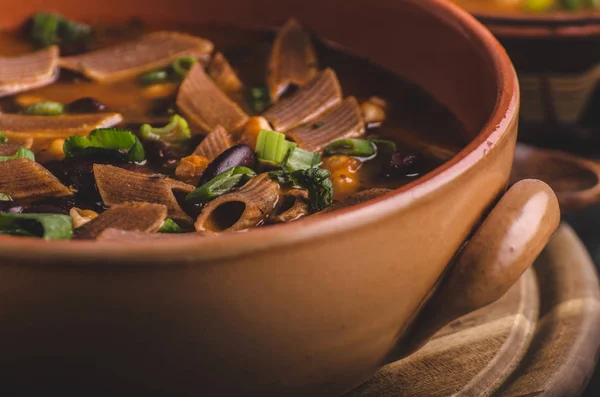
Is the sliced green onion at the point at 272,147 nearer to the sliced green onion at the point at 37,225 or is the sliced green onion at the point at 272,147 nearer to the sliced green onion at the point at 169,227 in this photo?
the sliced green onion at the point at 169,227

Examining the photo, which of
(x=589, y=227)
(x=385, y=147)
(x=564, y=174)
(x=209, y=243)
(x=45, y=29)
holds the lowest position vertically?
(x=589, y=227)

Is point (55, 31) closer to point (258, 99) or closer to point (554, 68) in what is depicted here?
point (258, 99)

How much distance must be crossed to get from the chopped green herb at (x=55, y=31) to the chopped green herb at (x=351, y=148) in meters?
1.02

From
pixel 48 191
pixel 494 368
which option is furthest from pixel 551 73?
pixel 48 191

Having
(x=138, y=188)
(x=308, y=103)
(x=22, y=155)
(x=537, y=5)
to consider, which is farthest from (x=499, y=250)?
(x=537, y=5)

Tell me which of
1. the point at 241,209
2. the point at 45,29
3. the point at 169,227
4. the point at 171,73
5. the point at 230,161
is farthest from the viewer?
the point at 45,29

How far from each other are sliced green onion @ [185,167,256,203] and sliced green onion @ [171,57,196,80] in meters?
0.69

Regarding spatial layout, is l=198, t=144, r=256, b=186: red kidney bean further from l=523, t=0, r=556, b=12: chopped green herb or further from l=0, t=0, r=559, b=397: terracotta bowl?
l=523, t=0, r=556, b=12: chopped green herb

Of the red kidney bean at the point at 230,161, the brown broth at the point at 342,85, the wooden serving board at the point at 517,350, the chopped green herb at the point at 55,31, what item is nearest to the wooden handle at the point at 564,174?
the wooden serving board at the point at 517,350

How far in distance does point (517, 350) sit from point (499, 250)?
1.33ft

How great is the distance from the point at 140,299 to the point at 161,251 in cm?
10

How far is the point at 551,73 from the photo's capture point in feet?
11.1

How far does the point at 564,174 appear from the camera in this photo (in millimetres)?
2291

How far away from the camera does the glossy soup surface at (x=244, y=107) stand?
1.79 metres
